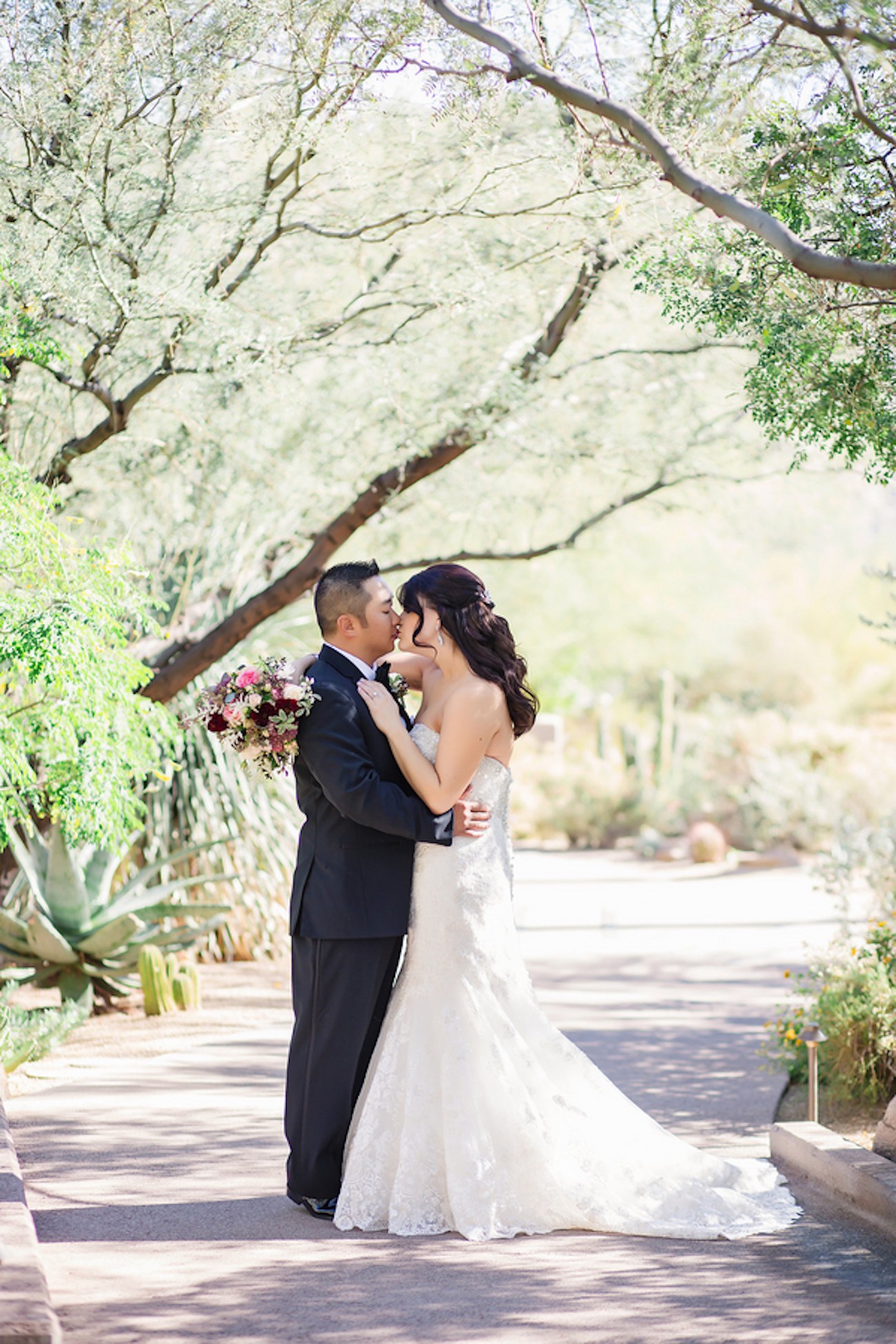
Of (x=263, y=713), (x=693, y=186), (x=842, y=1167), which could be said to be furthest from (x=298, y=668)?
(x=842, y=1167)

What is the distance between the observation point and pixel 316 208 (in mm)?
8227

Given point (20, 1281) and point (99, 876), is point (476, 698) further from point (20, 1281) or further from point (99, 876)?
point (99, 876)

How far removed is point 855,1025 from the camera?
22.0ft

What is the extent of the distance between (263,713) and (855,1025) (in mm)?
3506

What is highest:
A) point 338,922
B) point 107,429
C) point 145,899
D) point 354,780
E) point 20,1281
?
point 107,429

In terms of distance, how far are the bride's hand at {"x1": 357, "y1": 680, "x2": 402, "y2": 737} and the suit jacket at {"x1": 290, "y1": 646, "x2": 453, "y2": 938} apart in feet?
0.20

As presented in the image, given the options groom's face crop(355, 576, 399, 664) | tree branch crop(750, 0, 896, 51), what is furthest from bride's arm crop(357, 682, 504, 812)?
tree branch crop(750, 0, 896, 51)

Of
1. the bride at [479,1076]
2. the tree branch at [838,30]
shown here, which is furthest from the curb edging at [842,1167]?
the tree branch at [838,30]

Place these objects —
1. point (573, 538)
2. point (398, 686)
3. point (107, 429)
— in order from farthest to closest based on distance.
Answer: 1. point (573, 538)
2. point (107, 429)
3. point (398, 686)

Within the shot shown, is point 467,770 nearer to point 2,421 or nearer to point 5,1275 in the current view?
point 5,1275

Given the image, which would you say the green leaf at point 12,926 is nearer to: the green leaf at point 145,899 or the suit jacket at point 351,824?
the green leaf at point 145,899

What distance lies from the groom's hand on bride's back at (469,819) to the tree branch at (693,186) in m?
1.99

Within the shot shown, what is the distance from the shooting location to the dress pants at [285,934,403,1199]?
4.72m

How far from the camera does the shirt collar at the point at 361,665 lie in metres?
4.93
